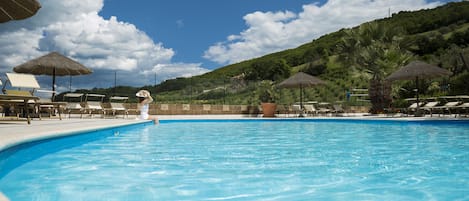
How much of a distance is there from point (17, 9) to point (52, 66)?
602cm

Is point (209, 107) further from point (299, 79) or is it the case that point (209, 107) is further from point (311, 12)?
point (311, 12)

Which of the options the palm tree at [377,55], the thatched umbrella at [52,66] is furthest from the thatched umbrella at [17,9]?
the palm tree at [377,55]

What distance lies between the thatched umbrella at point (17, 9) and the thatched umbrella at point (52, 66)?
17.9 ft

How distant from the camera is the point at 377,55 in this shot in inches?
786

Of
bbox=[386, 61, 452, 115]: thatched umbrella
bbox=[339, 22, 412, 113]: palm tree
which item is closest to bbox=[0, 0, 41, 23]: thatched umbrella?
bbox=[386, 61, 452, 115]: thatched umbrella

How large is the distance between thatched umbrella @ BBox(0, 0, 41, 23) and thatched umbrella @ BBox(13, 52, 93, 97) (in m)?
5.45

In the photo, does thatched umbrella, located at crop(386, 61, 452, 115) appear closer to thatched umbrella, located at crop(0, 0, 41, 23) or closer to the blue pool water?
the blue pool water

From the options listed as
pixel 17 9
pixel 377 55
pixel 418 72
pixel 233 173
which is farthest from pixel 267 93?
pixel 233 173

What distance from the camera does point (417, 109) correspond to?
43.8ft

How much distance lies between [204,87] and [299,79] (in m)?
6.10

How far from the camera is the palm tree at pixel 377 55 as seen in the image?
17.5 metres

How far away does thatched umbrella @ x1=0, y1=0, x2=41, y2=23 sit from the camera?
6324mm

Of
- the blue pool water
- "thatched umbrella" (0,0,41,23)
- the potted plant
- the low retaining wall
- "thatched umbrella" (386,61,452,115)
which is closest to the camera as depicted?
the blue pool water

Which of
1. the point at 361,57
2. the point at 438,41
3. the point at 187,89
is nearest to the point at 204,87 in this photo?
the point at 187,89
